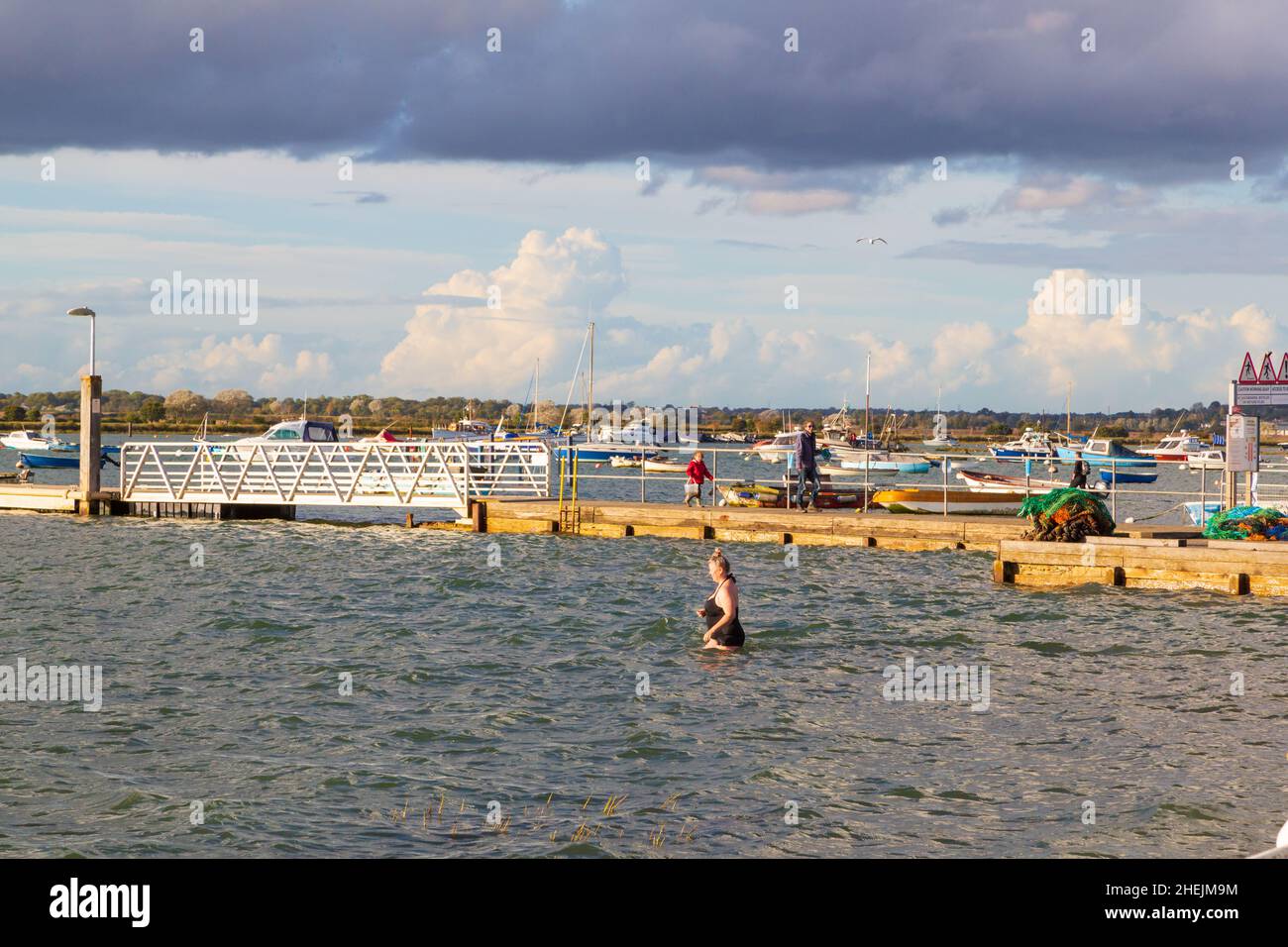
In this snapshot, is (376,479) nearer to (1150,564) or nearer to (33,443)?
(1150,564)

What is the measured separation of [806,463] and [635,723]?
724 inches

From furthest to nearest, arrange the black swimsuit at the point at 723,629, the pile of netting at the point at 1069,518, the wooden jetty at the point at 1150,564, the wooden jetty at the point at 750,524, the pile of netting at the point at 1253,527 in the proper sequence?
the wooden jetty at the point at 750,524 → the pile of netting at the point at 1069,518 → the pile of netting at the point at 1253,527 → the wooden jetty at the point at 1150,564 → the black swimsuit at the point at 723,629

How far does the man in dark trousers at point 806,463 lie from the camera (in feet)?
103

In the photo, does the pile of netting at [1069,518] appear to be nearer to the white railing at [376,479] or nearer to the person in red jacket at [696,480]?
the person in red jacket at [696,480]

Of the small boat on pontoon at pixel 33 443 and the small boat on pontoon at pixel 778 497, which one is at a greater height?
the small boat on pontoon at pixel 33 443

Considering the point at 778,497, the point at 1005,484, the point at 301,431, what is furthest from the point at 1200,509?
the point at 301,431

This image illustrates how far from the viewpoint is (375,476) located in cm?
3841

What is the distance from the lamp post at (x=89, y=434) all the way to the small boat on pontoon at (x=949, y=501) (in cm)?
2440

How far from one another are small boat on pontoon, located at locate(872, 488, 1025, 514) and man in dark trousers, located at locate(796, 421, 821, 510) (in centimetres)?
364

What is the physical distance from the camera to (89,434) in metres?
41.5

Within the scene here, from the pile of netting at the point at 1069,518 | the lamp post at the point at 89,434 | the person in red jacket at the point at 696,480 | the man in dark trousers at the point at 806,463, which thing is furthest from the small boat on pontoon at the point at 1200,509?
the lamp post at the point at 89,434
